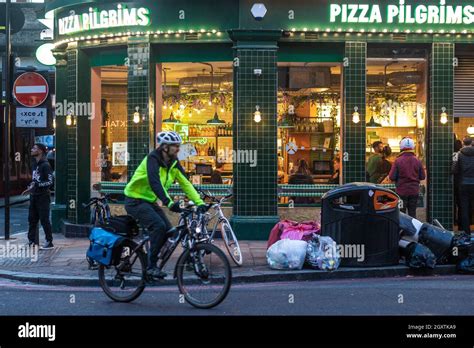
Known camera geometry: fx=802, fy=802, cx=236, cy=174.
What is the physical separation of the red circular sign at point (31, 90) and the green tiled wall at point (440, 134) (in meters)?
7.25

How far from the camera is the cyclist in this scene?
29.6ft

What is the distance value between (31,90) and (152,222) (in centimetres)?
664

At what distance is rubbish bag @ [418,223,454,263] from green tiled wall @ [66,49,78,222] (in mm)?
7483

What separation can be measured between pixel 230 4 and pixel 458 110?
16.0 feet

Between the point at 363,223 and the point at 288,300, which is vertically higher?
the point at 363,223

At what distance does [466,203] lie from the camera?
1453 centimetres

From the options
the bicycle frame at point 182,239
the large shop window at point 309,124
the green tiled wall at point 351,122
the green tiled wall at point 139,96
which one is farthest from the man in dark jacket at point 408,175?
the bicycle frame at point 182,239

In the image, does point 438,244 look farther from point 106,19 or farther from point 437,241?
point 106,19

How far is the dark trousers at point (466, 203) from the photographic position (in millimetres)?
14461

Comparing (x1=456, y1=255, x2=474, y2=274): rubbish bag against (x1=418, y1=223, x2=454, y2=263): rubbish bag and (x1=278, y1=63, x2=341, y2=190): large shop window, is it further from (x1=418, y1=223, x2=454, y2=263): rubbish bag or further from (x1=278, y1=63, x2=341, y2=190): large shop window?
(x1=278, y1=63, x2=341, y2=190): large shop window

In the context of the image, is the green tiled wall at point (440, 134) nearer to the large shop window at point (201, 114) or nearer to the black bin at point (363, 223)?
the large shop window at point (201, 114)

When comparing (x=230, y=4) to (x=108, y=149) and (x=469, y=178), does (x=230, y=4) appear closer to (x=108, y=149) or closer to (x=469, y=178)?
(x=108, y=149)

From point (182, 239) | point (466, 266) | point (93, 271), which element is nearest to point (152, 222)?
point (182, 239)

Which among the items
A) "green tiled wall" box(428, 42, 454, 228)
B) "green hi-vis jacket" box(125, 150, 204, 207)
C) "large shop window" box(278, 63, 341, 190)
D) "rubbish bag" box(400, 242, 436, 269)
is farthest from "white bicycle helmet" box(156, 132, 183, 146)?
"green tiled wall" box(428, 42, 454, 228)
